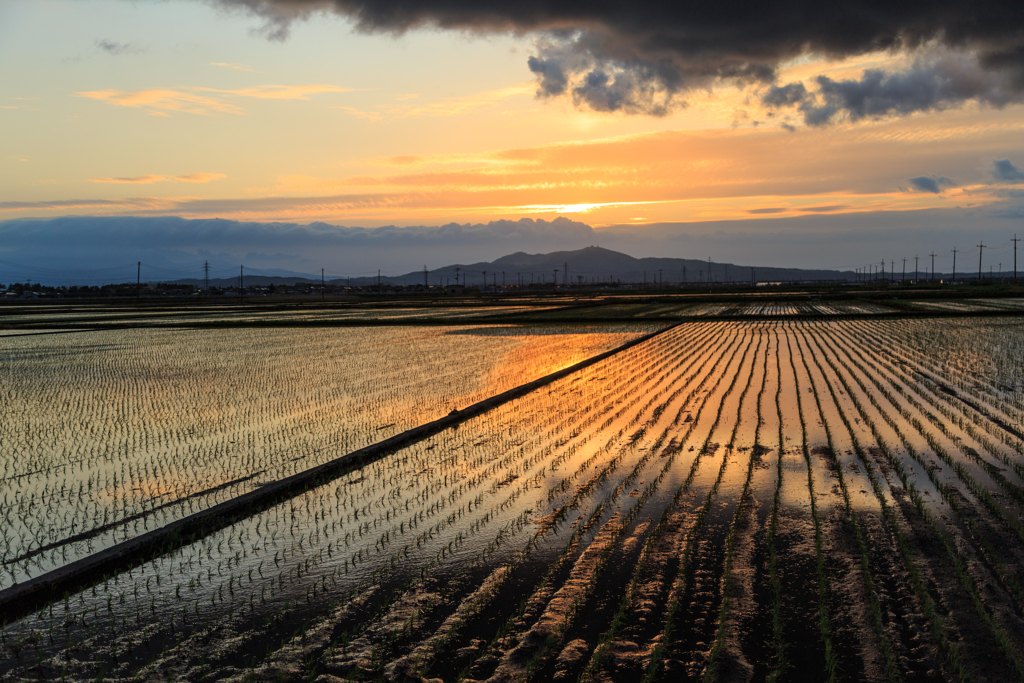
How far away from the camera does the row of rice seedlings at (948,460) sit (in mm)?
6168

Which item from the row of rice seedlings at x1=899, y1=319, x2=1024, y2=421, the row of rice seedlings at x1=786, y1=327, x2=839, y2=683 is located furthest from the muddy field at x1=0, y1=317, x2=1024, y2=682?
the row of rice seedlings at x1=899, y1=319, x2=1024, y2=421

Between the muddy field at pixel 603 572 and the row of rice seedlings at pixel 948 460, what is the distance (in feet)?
0.13

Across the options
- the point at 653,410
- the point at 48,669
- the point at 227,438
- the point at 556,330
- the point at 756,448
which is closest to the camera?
the point at 48,669

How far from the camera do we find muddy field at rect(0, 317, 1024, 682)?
13.0 feet

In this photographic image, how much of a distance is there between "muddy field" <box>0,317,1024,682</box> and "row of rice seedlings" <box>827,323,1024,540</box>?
40 millimetres

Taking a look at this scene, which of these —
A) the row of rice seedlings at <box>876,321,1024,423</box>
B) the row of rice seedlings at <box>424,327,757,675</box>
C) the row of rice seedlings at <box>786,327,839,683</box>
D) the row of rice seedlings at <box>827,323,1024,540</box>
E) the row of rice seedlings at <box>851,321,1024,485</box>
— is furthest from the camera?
the row of rice seedlings at <box>876,321,1024,423</box>

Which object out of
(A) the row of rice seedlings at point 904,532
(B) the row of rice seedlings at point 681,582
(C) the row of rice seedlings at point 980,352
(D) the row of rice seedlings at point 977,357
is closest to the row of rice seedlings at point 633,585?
(B) the row of rice seedlings at point 681,582

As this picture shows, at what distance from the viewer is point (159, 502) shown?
7152 millimetres

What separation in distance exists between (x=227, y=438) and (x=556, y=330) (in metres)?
22.2

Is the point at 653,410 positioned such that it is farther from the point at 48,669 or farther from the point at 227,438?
the point at 48,669

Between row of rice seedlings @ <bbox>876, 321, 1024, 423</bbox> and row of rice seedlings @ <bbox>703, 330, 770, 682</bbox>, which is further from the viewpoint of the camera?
row of rice seedlings @ <bbox>876, 321, 1024, 423</bbox>

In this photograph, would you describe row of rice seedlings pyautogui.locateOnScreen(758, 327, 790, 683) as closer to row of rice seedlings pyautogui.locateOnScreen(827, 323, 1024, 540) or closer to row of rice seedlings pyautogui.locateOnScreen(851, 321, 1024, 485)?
row of rice seedlings pyautogui.locateOnScreen(827, 323, 1024, 540)

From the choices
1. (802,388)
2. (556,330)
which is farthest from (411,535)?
Answer: (556,330)

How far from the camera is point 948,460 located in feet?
26.6
